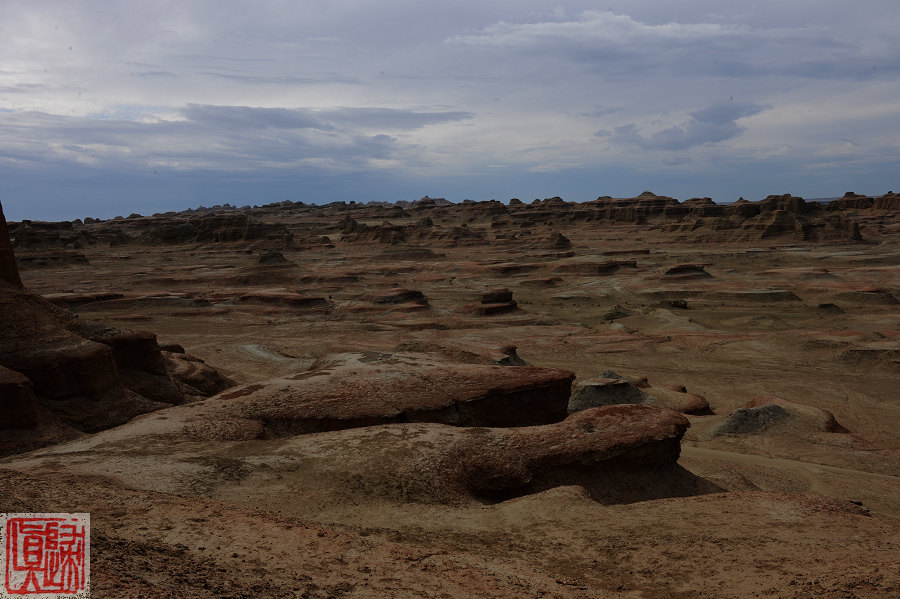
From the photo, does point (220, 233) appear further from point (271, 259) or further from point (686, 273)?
point (686, 273)

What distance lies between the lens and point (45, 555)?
477 centimetres

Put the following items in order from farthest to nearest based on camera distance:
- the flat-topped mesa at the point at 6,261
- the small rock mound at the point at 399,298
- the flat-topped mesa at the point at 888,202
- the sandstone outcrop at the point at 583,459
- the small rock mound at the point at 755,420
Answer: the flat-topped mesa at the point at 888,202
the small rock mound at the point at 399,298
the small rock mound at the point at 755,420
the flat-topped mesa at the point at 6,261
the sandstone outcrop at the point at 583,459

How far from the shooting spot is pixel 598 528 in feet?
25.7

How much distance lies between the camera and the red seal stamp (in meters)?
4.20

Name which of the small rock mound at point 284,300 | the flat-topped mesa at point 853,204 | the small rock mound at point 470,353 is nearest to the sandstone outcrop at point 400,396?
the small rock mound at point 470,353

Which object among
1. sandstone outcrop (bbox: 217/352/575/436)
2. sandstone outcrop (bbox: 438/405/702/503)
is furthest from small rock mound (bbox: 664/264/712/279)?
sandstone outcrop (bbox: 438/405/702/503)

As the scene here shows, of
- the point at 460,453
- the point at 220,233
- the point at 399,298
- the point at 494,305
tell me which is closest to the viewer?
the point at 460,453

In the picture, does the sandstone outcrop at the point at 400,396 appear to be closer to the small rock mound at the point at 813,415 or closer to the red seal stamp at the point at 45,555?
the red seal stamp at the point at 45,555

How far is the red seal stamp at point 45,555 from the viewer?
4203 millimetres

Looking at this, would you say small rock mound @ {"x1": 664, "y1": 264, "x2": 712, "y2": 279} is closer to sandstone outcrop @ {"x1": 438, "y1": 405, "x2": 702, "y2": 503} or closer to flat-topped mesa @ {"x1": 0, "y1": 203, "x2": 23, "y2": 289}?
sandstone outcrop @ {"x1": 438, "y1": 405, "x2": 702, "y2": 503}

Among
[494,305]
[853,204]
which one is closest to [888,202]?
[853,204]

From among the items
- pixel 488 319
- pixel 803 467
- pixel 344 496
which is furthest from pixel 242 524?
pixel 488 319

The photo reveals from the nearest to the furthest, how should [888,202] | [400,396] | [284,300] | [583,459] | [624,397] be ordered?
[583,459] → [400,396] → [624,397] → [284,300] → [888,202]

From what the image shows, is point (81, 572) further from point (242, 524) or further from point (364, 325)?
point (364, 325)
